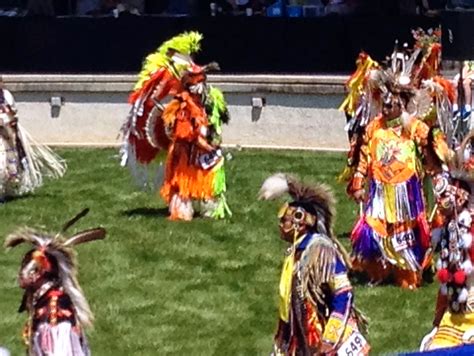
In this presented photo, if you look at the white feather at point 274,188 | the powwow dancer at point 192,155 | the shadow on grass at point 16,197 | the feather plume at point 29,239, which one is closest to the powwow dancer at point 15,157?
the shadow on grass at point 16,197

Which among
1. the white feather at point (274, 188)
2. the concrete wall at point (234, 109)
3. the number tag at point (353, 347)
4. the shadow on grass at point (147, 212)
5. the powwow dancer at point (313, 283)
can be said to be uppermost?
the white feather at point (274, 188)

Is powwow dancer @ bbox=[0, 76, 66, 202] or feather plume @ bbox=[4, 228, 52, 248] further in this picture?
powwow dancer @ bbox=[0, 76, 66, 202]

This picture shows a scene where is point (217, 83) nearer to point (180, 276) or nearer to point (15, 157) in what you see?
point (15, 157)

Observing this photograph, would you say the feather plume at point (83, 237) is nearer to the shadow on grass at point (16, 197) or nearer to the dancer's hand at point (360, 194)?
the dancer's hand at point (360, 194)

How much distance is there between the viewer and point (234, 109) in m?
19.4

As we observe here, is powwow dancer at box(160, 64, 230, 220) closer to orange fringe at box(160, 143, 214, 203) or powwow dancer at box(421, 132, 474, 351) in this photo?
orange fringe at box(160, 143, 214, 203)

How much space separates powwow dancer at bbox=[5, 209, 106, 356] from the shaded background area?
12.0 m

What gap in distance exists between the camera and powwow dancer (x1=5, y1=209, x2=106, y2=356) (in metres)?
7.34

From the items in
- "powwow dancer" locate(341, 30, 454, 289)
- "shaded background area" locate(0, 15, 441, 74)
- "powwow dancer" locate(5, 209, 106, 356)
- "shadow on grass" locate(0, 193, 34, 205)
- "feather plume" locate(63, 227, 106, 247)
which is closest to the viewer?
"powwow dancer" locate(5, 209, 106, 356)

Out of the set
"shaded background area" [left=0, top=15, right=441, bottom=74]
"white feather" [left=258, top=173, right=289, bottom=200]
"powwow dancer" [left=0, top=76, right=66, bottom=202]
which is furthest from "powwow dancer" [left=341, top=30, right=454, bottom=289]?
"shaded background area" [left=0, top=15, right=441, bottom=74]

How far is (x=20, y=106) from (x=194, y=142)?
6.39 meters

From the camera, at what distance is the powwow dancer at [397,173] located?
1124 cm

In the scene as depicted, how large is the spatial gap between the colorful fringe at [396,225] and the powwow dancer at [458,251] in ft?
9.64

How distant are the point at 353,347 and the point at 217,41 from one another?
12777 mm
